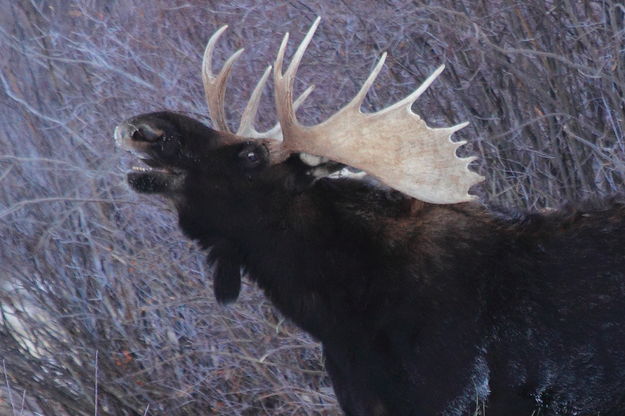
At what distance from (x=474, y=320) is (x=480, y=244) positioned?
366mm

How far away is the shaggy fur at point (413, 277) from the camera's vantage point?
5195 millimetres

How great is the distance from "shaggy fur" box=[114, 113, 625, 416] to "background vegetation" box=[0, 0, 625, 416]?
222cm

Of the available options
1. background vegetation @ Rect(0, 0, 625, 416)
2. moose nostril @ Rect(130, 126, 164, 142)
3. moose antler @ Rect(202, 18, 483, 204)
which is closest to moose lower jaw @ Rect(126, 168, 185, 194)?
moose nostril @ Rect(130, 126, 164, 142)

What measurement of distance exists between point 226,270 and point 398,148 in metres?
1.05

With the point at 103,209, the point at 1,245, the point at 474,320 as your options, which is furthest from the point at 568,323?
the point at 1,245

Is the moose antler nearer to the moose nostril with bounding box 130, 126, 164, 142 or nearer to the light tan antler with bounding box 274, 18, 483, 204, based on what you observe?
the light tan antler with bounding box 274, 18, 483, 204

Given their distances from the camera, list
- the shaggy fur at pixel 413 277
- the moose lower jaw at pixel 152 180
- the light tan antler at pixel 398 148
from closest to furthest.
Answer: the shaggy fur at pixel 413 277 → the light tan antler at pixel 398 148 → the moose lower jaw at pixel 152 180

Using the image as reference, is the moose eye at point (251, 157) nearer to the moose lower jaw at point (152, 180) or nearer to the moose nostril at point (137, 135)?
the moose lower jaw at point (152, 180)

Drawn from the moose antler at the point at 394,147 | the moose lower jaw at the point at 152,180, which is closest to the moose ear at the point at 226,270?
the moose lower jaw at the point at 152,180

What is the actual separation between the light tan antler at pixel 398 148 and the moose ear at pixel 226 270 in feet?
2.17

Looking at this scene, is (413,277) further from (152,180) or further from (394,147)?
(152,180)

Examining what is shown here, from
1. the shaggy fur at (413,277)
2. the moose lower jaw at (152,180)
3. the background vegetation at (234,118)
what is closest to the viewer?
the shaggy fur at (413,277)

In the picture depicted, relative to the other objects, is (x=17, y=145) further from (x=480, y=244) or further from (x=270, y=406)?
(x=480, y=244)

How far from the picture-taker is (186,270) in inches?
314
